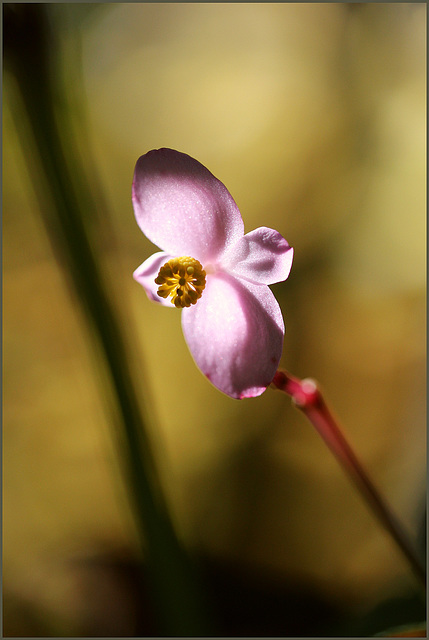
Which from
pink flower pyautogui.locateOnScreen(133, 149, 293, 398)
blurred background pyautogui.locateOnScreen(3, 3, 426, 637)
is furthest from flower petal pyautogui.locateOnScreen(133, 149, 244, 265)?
blurred background pyautogui.locateOnScreen(3, 3, 426, 637)

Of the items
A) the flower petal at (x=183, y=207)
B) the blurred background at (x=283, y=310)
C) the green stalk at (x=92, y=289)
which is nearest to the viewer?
the flower petal at (x=183, y=207)

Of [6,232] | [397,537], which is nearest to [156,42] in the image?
[6,232]

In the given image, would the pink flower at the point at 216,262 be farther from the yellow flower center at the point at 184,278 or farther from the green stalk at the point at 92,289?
the green stalk at the point at 92,289

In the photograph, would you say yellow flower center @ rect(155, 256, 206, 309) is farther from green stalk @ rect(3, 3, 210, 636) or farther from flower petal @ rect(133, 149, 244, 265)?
green stalk @ rect(3, 3, 210, 636)

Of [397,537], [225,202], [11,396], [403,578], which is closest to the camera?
[225,202]

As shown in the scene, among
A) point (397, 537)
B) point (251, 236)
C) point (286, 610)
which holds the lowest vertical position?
point (286, 610)

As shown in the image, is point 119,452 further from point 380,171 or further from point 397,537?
point 380,171

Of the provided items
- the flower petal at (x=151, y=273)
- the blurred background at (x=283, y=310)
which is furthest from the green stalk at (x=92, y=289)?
the blurred background at (x=283, y=310)

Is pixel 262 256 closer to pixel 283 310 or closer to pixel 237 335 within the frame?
pixel 237 335
